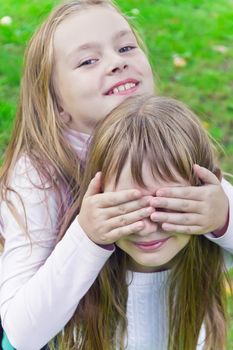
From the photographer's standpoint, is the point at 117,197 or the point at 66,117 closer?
the point at 117,197

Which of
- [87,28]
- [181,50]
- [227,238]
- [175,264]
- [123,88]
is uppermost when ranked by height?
[87,28]

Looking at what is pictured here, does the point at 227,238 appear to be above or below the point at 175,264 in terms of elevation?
above

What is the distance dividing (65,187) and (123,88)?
0.93ft

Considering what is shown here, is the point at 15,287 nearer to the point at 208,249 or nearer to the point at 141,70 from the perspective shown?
the point at 208,249

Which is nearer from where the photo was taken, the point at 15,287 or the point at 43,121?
the point at 15,287

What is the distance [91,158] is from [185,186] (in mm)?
246

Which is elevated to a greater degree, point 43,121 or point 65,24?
point 65,24

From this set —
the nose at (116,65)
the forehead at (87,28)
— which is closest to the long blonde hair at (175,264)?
the nose at (116,65)

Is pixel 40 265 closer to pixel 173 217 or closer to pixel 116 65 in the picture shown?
pixel 173 217

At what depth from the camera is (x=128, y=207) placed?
189 centimetres

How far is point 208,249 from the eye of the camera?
86.7 inches

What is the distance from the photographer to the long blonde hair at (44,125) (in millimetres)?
2197

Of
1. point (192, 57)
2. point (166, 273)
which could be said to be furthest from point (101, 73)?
point (192, 57)

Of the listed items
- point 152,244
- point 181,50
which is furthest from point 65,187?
point 181,50
